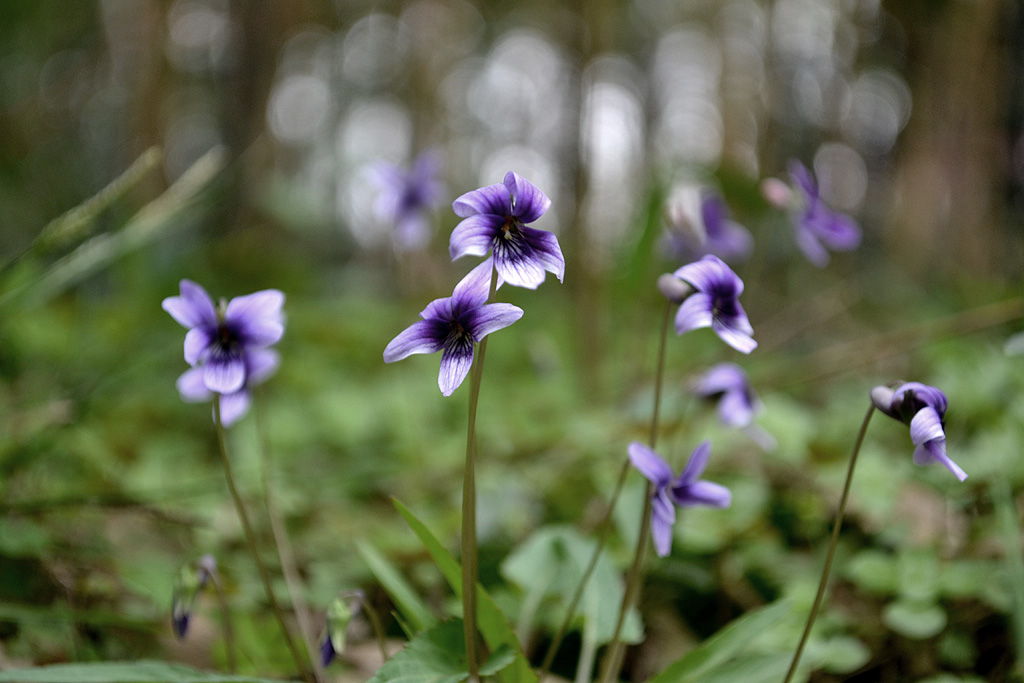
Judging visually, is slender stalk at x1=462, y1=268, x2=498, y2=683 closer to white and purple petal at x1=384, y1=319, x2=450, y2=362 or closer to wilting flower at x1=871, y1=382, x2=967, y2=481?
white and purple petal at x1=384, y1=319, x2=450, y2=362

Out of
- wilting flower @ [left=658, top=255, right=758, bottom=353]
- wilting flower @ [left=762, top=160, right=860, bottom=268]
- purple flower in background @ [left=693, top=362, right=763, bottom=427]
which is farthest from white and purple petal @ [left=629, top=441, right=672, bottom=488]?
wilting flower @ [left=762, top=160, right=860, bottom=268]

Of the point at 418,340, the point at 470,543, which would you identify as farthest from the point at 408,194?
the point at 470,543

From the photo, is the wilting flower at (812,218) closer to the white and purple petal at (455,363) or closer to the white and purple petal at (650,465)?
the white and purple petal at (650,465)

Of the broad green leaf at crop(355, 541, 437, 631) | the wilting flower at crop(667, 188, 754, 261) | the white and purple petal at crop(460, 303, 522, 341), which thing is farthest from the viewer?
the wilting flower at crop(667, 188, 754, 261)

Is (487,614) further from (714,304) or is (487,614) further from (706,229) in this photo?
(706,229)

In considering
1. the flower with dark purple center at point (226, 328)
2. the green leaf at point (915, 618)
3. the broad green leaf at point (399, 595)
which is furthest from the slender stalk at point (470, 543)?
the green leaf at point (915, 618)

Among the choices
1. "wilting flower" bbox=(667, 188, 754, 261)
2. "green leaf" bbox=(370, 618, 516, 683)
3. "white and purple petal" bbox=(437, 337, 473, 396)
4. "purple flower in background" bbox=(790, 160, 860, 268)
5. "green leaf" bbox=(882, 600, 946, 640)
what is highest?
"wilting flower" bbox=(667, 188, 754, 261)

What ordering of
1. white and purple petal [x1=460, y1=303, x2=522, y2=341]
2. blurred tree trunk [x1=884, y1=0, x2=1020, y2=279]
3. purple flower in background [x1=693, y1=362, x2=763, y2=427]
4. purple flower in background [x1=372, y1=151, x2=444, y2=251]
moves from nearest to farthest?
1. white and purple petal [x1=460, y1=303, x2=522, y2=341]
2. purple flower in background [x1=693, y1=362, x2=763, y2=427]
3. purple flower in background [x1=372, y1=151, x2=444, y2=251]
4. blurred tree trunk [x1=884, y1=0, x2=1020, y2=279]
